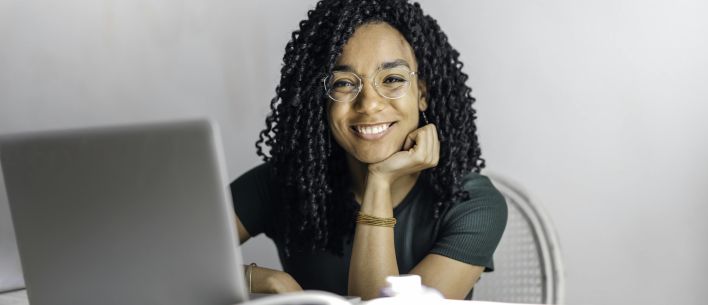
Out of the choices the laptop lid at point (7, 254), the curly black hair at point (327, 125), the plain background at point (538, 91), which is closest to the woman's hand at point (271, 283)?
the curly black hair at point (327, 125)

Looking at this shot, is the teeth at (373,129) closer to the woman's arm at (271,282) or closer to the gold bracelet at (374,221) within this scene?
the gold bracelet at (374,221)

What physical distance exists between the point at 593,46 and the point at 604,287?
670mm

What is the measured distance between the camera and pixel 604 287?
2498 mm

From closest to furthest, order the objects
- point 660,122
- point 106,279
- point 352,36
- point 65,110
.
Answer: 1. point 106,279
2. point 352,36
3. point 660,122
4. point 65,110

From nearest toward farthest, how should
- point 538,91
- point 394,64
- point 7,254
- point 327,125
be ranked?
point 7,254
point 394,64
point 327,125
point 538,91

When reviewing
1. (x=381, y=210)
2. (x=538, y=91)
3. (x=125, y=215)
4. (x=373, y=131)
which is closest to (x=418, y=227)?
(x=381, y=210)

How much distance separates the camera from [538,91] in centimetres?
250

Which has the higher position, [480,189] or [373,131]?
[373,131]

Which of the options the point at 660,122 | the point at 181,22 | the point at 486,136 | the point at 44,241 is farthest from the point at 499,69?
the point at 44,241

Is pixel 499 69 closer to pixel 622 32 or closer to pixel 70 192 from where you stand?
pixel 622 32

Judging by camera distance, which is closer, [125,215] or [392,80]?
[125,215]

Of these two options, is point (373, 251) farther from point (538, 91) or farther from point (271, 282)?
point (538, 91)

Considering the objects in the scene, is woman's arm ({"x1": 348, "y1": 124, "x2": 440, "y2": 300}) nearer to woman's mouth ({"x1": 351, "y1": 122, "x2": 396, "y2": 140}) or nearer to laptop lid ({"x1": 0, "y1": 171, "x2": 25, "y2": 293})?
woman's mouth ({"x1": 351, "y1": 122, "x2": 396, "y2": 140})

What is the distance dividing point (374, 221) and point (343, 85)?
30cm
